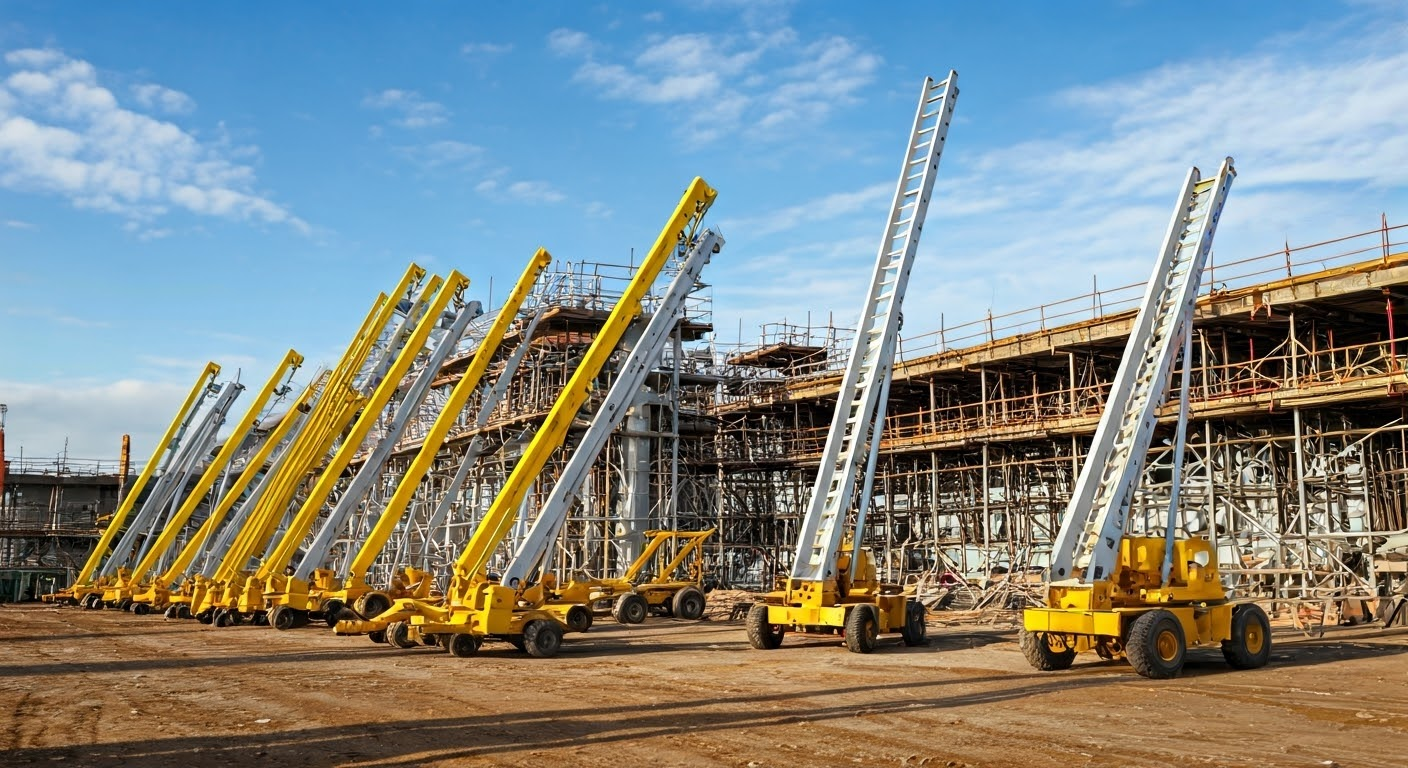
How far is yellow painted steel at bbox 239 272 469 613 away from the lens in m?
29.2

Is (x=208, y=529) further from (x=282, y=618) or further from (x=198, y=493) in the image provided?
(x=282, y=618)

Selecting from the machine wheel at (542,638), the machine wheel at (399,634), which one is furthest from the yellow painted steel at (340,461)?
the machine wheel at (542,638)

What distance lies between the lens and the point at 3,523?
58.7 meters

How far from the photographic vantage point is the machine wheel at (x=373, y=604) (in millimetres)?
25953

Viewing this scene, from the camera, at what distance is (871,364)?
21109mm

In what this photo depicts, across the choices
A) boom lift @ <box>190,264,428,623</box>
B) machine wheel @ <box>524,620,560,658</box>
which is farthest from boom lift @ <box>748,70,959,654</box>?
boom lift @ <box>190,264,428,623</box>

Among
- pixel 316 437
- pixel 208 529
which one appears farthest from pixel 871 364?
pixel 208 529

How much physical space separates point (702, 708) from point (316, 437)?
23618 mm

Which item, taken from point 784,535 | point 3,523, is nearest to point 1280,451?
point 784,535

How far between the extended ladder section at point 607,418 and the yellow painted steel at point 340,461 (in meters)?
8.44

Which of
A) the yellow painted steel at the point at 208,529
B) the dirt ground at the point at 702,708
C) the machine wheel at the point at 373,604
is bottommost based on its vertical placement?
the dirt ground at the point at 702,708

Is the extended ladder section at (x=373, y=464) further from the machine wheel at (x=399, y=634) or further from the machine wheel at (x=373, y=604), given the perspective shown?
the machine wheel at (x=399, y=634)

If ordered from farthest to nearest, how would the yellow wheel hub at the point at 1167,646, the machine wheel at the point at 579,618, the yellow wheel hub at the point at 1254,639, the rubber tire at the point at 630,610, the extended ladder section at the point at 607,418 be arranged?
the rubber tire at the point at 630,610 < the machine wheel at the point at 579,618 < the extended ladder section at the point at 607,418 < the yellow wheel hub at the point at 1254,639 < the yellow wheel hub at the point at 1167,646

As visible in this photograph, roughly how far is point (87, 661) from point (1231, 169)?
67.6ft
